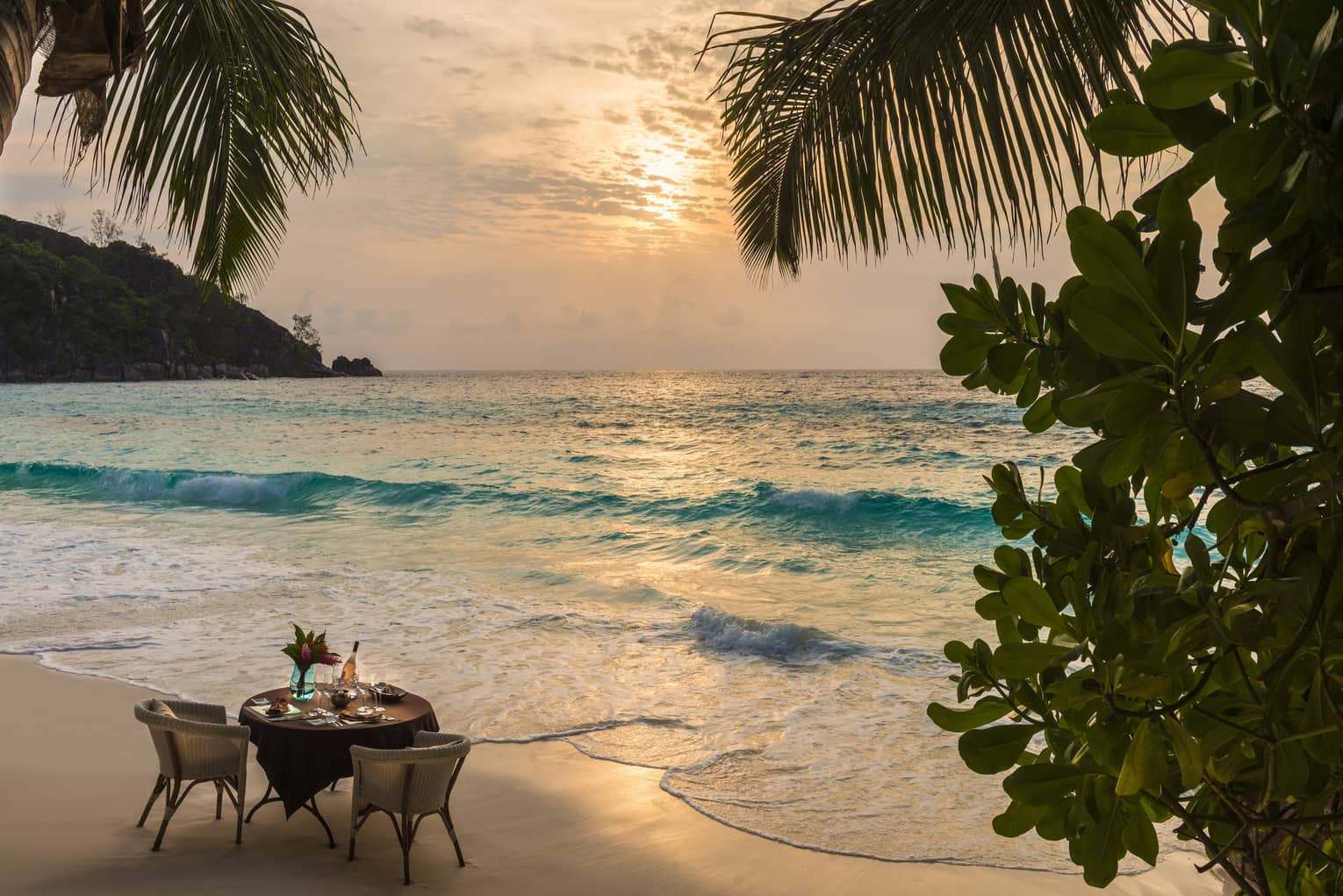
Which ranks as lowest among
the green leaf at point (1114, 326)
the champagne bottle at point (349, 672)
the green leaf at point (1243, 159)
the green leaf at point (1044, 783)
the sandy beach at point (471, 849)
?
the sandy beach at point (471, 849)

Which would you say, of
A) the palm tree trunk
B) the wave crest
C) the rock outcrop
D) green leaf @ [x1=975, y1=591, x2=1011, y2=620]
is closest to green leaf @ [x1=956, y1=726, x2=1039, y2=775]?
green leaf @ [x1=975, y1=591, x2=1011, y2=620]

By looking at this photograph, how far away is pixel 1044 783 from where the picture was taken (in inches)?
25.9

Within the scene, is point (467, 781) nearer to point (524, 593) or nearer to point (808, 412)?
point (524, 593)

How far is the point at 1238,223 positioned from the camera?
0.50 metres

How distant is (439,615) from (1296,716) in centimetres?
1047

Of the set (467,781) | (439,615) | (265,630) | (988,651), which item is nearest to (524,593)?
(439,615)

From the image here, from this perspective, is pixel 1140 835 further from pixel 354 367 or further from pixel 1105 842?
pixel 354 367

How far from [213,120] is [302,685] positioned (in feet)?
10.5

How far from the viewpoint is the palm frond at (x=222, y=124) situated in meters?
4.03

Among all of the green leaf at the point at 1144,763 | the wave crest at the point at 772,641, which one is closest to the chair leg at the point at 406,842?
the green leaf at the point at 1144,763

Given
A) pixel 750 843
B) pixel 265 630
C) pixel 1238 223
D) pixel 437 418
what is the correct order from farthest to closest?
pixel 437 418
pixel 265 630
pixel 750 843
pixel 1238 223

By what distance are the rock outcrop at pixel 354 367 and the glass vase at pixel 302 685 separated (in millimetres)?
86837

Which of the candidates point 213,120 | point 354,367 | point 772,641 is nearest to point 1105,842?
point 213,120

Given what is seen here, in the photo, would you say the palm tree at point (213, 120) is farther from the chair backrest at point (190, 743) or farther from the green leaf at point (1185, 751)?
the green leaf at point (1185, 751)
